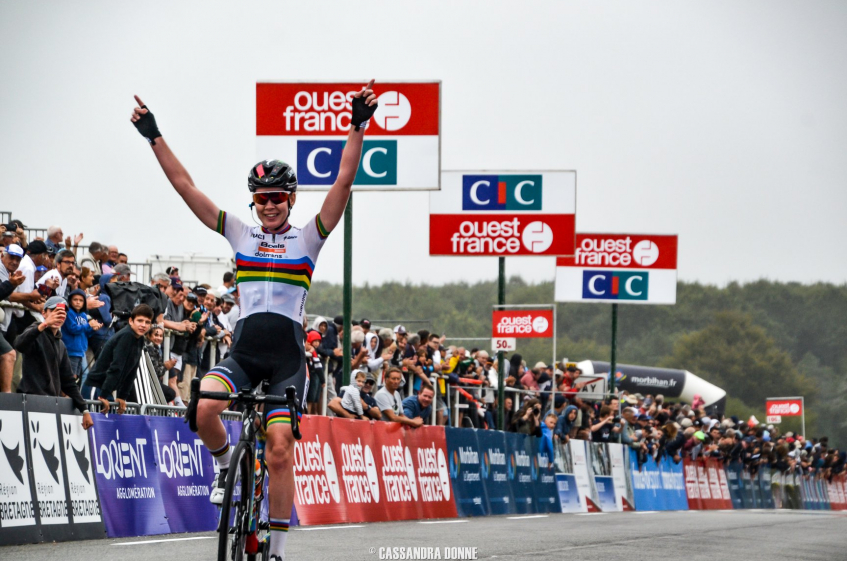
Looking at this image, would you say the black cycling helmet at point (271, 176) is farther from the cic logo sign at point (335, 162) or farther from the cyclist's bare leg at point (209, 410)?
the cic logo sign at point (335, 162)

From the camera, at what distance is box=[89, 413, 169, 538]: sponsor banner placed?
38.8 feet

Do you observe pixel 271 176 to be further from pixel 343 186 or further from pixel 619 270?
pixel 619 270

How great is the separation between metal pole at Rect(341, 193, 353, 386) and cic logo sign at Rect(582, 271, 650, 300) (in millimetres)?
15779

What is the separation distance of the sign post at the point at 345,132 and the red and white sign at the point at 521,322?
6111 mm

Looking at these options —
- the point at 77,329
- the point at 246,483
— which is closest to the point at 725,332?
the point at 77,329

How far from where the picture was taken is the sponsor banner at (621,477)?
91.9 ft

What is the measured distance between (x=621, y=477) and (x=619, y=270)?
21.8 ft

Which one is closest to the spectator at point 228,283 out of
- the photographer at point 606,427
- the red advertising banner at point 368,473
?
the red advertising banner at point 368,473

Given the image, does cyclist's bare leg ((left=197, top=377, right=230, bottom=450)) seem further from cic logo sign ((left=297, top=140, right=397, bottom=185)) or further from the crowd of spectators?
cic logo sign ((left=297, top=140, right=397, bottom=185))

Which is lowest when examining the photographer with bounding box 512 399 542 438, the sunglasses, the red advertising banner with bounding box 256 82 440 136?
the photographer with bounding box 512 399 542 438

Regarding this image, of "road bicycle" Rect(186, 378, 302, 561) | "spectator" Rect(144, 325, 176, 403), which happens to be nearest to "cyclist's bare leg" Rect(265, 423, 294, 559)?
"road bicycle" Rect(186, 378, 302, 561)

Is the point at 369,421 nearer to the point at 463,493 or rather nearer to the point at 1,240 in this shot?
the point at 463,493

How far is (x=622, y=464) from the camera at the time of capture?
94.4ft

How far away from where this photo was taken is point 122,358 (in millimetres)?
12594
